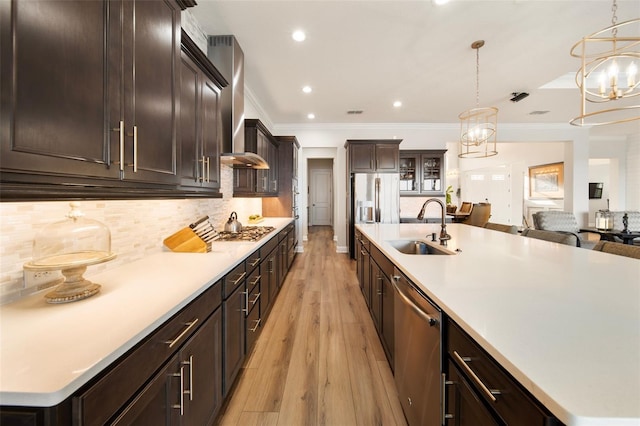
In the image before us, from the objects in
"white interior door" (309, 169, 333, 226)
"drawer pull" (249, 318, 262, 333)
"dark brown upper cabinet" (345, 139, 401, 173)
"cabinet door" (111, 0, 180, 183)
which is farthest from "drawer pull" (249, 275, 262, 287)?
"white interior door" (309, 169, 333, 226)

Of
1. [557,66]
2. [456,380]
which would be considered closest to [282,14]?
[456,380]

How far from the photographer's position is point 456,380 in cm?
92

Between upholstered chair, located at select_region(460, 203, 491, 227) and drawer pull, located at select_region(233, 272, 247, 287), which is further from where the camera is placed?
upholstered chair, located at select_region(460, 203, 491, 227)

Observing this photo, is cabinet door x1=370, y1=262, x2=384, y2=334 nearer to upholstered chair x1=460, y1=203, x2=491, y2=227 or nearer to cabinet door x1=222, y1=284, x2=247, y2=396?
cabinet door x1=222, y1=284, x2=247, y2=396

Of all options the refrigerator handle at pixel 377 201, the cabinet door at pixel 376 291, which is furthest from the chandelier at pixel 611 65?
the refrigerator handle at pixel 377 201

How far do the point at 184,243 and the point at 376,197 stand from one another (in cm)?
414

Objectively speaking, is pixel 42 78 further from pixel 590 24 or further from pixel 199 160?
pixel 590 24

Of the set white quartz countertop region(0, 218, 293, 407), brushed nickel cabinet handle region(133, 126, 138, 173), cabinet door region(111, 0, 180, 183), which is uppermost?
cabinet door region(111, 0, 180, 183)

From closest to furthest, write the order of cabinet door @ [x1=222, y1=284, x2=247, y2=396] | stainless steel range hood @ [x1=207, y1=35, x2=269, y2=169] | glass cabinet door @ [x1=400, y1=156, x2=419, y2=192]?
cabinet door @ [x1=222, y1=284, x2=247, y2=396]
stainless steel range hood @ [x1=207, y1=35, x2=269, y2=169]
glass cabinet door @ [x1=400, y1=156, x2=419, y2=192]

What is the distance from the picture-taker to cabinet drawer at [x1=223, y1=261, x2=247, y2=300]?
4.91 ft

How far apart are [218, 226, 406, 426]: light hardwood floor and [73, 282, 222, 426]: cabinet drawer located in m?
0.89

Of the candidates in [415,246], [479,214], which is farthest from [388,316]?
[479,214]

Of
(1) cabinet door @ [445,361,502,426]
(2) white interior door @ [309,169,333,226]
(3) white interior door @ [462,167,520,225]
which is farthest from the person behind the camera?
(2) white interior door @ [309,169,333,226]

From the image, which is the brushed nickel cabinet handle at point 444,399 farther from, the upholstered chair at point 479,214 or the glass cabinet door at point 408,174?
the upholstered chair at point 479,214
